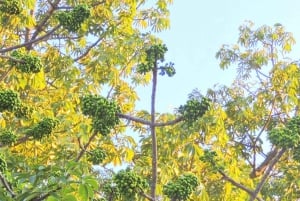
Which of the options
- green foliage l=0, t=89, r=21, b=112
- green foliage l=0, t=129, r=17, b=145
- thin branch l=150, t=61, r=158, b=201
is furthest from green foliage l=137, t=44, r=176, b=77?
green foliage l=0, t=129, r=17, b=145

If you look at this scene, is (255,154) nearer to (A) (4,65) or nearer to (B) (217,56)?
(B) (217,56)

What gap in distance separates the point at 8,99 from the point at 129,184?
94cm

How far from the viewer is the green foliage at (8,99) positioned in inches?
113

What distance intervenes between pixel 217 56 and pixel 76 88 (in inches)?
110

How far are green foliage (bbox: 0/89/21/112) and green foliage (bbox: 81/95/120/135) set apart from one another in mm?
580

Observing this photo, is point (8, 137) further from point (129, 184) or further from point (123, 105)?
point (123, 105)

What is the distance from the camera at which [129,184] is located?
7.61 ft

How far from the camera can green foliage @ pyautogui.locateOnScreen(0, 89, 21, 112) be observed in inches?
113

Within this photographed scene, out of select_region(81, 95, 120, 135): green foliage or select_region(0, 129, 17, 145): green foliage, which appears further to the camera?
select_region(0, 129, 17, 145): green foliage

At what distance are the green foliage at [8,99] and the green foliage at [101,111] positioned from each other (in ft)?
1.90

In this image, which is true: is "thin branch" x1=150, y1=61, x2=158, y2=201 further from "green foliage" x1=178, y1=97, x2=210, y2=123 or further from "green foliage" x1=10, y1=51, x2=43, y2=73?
"green foliage" x1=10, y1=51, x2=43, y2=73

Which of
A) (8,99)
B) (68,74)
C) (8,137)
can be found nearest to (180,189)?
(8,99)

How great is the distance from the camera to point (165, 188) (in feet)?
7.68

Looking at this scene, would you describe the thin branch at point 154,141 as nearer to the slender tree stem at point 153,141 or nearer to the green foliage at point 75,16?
the slender tree stem at point 153,141
